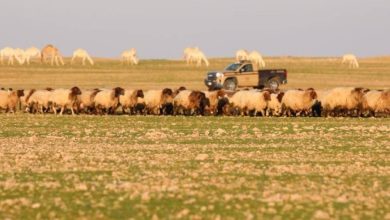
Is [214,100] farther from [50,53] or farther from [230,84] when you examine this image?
[50,53]

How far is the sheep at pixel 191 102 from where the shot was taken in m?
35.3

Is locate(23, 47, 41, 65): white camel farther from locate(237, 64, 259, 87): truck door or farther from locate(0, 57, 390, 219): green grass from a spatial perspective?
locate(0, 57, 390, 219): green grass

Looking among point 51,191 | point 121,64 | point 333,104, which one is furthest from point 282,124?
point 121,64

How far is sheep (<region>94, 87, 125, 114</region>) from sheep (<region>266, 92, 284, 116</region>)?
6.26 m

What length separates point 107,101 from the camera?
119ft

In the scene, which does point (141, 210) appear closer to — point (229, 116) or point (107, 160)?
point (107, 160)

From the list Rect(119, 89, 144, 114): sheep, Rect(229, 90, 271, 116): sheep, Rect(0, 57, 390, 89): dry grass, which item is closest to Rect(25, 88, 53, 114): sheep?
Rect(119, 89, 144, 114): sheep

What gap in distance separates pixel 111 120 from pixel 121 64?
6227cm

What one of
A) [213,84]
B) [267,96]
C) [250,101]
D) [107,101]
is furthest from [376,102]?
[213,84]

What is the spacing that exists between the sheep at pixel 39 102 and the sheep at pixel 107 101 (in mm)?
2212

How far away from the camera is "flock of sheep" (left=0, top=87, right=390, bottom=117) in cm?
3391

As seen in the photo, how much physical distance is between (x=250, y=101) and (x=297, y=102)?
1.84m

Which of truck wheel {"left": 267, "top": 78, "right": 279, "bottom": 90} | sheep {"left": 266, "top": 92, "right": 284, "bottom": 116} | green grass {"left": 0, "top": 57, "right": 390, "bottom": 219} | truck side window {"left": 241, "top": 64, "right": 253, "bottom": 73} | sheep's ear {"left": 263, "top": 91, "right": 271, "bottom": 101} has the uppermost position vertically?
truck side window {"left": 241, "top": 64, "right": 253, "bottom": 73}

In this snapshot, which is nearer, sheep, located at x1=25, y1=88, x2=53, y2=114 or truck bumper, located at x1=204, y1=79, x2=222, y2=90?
sheep, located at x1=25, y1=88, x2=53, y2=114
